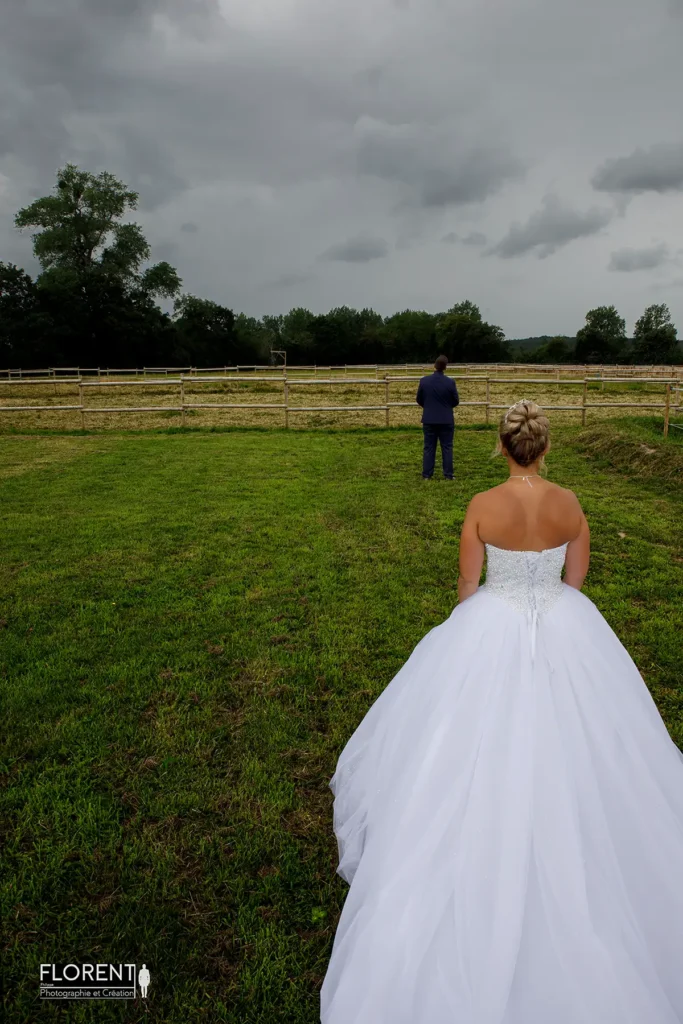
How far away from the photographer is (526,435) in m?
2.29

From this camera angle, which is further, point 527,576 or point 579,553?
point 579,553

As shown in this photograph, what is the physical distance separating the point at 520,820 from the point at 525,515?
1.02m

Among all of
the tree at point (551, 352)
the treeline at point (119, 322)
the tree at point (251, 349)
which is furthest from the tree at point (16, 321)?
the tree at point (551, 352)

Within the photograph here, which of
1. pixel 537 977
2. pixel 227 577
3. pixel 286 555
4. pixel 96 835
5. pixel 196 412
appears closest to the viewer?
pixel 537 977

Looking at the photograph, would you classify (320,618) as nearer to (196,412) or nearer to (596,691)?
(596,691)

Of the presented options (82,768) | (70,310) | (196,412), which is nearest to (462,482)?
(82,768)

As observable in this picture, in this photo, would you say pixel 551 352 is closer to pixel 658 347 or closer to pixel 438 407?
pixel 658 347

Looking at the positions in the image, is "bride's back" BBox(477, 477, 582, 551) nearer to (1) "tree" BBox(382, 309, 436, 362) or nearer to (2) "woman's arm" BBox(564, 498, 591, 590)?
(2) "woman's arm" BBox(564, 498, 591, 590)

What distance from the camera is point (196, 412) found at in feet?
70.6

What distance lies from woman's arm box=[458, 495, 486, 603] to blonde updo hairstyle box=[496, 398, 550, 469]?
8.9 inches

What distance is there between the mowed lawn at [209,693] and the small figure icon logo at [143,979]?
4 centimetres

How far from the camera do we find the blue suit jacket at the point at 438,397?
9773 mm

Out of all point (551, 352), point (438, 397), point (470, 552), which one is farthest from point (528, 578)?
point (551, 352)

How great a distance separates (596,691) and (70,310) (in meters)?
61.5
